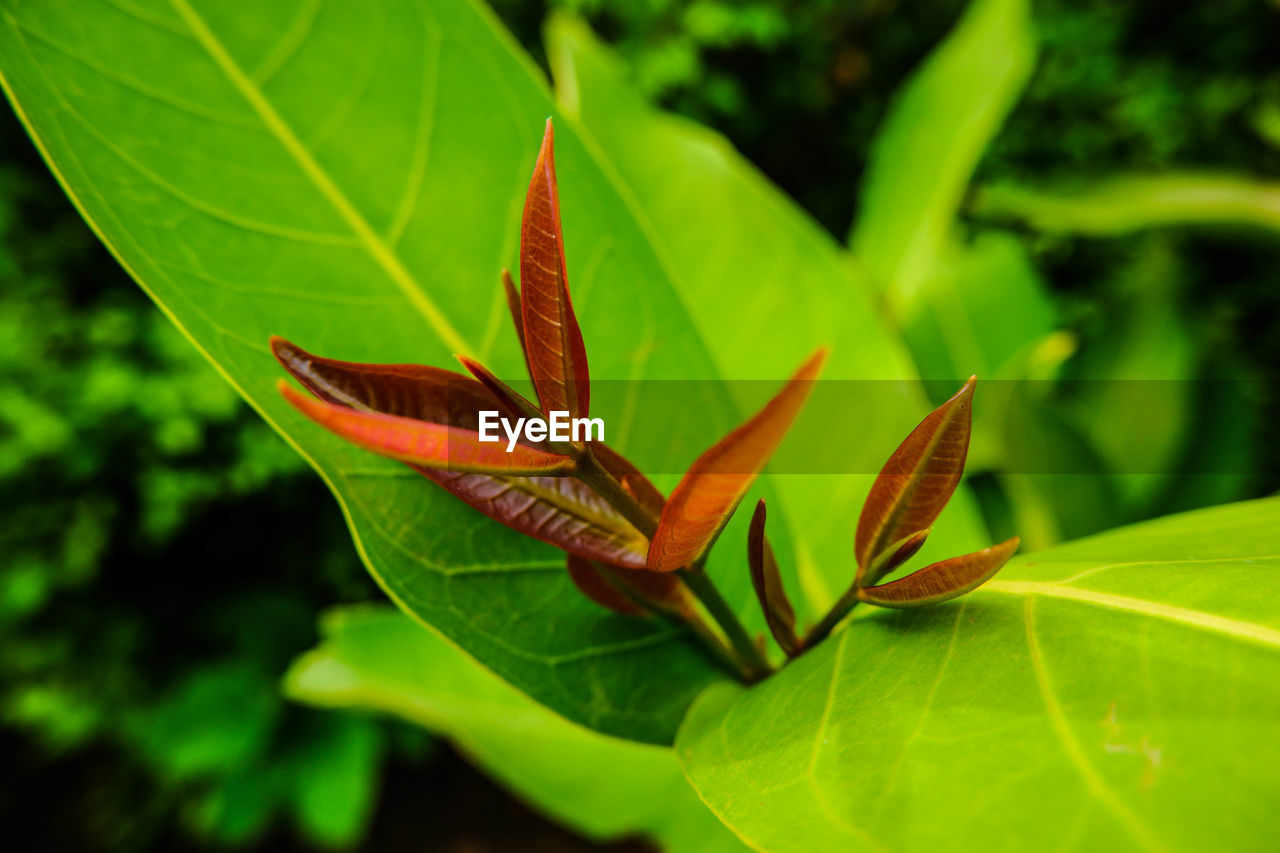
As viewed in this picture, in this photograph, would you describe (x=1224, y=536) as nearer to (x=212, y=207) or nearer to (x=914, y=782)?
(x=914, y=782)

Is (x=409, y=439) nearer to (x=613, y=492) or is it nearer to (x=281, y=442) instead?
(x=613, y=492)

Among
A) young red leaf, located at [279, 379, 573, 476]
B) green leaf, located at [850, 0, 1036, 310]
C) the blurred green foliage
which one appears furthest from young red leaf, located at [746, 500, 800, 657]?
the blurred green foliage

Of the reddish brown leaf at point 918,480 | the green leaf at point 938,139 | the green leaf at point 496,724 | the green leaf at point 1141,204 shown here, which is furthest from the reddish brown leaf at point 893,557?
the green leaf at point 1141,204

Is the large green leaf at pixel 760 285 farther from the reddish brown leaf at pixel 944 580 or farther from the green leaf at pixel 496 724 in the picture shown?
the green leaf at pixel 496 724

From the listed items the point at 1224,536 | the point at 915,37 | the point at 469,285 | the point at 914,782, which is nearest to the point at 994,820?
the point at 914,782

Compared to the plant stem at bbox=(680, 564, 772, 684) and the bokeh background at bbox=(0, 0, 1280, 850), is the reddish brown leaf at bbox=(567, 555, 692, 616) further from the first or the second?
the bokeh background at bbox=(0, 0, 1280, 850)
